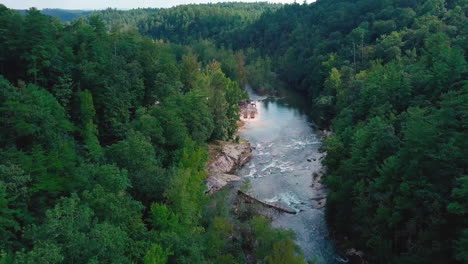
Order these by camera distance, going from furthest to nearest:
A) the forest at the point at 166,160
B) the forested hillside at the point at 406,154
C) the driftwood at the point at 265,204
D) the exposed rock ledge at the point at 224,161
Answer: the exposed rock ledge at the point at 224,161 < the driftwood at the point at 265,204 < the forested hillside at the point at 406,154 < the forest at the point at 166,160

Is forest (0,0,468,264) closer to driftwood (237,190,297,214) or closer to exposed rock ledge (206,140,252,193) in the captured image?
exposed rock ledge (206,140,252,193)

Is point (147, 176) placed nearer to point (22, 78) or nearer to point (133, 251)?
point (133, 251)

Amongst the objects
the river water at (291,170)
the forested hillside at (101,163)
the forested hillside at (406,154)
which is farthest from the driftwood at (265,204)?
the forested hillside at (101,163)

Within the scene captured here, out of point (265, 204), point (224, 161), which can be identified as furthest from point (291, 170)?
point (265, 204)

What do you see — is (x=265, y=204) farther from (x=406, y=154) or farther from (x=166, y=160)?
(x=406, y=154)

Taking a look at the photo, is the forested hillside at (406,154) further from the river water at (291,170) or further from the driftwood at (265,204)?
the driftwood at (265,204)
